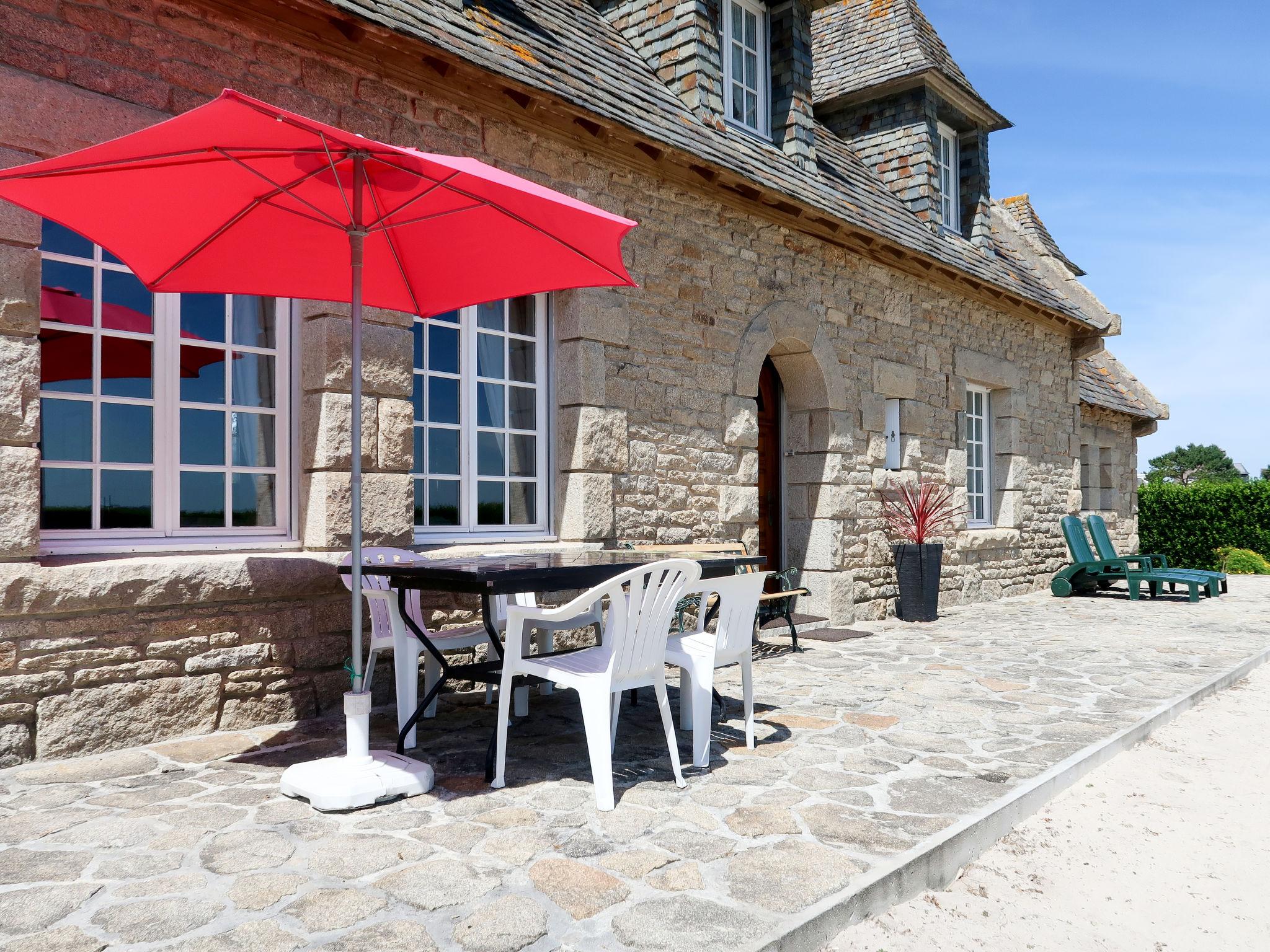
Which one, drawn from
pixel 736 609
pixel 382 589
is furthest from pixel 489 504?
pixel 736 609

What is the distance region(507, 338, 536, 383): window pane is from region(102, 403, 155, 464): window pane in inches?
83.9

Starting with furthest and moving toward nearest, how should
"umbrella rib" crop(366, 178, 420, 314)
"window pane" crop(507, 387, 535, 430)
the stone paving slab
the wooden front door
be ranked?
the wooden front door < "window pane" crop(507, 387, 535, 430) < "umbrella rib" crop(366, 178, 420, 314) < the stone paving slab

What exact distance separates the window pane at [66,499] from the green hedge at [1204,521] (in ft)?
57.1

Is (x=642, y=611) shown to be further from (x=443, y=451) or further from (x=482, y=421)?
(x=482, y=421)

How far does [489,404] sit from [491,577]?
254 centimetres

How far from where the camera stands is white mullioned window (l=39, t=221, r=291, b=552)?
4090 mm

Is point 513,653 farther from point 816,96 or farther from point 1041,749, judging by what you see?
point 816,96

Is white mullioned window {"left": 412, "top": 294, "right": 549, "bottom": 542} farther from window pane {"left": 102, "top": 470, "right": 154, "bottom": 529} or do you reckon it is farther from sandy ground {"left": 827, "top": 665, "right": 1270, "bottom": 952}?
sandy ground {"left": 827, "top": 665, "right": 1270, "bottom": 952}

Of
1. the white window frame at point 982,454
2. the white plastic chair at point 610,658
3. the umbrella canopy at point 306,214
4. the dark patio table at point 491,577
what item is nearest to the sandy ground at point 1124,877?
the white plastic chair at point 610,658

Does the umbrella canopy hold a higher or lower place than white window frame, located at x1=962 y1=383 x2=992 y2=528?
higher

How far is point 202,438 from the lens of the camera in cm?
448

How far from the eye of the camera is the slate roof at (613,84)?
17.2ft

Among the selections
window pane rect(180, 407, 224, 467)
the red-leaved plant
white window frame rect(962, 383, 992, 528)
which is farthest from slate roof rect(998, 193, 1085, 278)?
window pane rect(180, 407, 224, 467)

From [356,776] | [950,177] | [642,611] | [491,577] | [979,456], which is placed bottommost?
[356,776]
